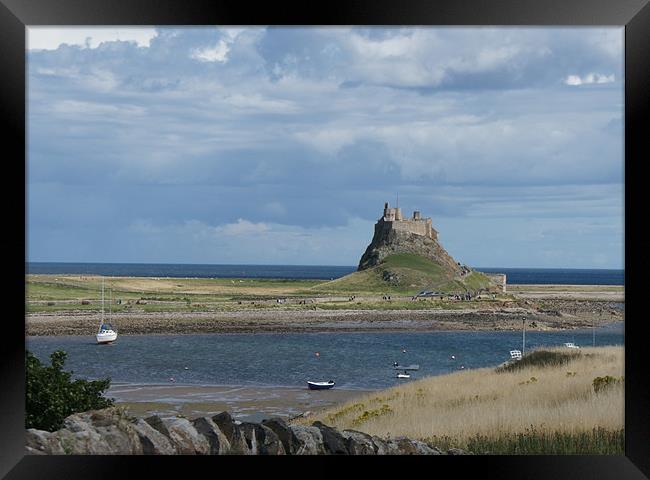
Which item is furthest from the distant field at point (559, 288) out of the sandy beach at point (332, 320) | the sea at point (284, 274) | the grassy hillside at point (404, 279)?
the sandy beach at point (332, 320)

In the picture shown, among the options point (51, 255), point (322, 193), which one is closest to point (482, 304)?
point (322, 193)

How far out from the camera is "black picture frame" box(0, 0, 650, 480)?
4039mm

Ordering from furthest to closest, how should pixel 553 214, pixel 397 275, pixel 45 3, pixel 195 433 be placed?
pixel 553 214 → pixel 397 275 → pixel 195 433 → pixel 45 3

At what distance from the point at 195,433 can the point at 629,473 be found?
257 cm

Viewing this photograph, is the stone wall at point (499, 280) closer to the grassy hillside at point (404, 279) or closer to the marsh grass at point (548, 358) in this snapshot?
the grassy hillside at point (404, 279)

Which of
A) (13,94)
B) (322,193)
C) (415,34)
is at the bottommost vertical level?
(13,94)

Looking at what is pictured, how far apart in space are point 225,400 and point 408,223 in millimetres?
18765

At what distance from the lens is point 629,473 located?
4164 mm

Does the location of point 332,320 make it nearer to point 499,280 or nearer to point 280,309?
point 280,309

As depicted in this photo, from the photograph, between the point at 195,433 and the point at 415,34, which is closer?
the point at 195,433

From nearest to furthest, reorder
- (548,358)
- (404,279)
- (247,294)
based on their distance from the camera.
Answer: (548,358) → (404,279) → (247,294)

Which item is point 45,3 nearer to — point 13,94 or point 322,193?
point 13,94

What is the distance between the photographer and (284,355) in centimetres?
2859

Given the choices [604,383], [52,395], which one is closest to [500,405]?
[604,383]
